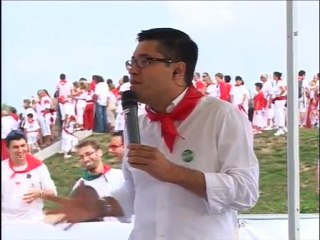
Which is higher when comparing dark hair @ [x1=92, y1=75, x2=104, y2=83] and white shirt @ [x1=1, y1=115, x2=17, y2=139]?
dark hair @ [x1=92, y1=75, x2=104, y2=83]

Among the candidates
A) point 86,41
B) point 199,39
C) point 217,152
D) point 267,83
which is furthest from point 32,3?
point 217,152

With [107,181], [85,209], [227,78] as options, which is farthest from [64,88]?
[85,209]

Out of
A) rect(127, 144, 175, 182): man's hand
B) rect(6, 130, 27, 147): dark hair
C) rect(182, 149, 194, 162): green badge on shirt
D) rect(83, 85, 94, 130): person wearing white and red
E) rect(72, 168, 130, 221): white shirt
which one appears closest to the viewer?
rect(127, 144, 175, 182): man's hand

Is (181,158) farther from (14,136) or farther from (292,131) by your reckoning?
(14,136)

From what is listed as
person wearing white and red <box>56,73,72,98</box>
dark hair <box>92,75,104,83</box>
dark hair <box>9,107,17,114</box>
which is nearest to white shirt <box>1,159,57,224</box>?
dark hair <box>9,107,17,114</box>

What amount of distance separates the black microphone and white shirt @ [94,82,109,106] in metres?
1.39

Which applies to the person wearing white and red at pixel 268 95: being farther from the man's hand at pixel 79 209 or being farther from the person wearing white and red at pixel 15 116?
the man's hand at pixel 79 209

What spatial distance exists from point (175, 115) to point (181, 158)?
0.13 meters

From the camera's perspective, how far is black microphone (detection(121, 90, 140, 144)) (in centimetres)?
143

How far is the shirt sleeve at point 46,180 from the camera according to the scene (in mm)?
2629

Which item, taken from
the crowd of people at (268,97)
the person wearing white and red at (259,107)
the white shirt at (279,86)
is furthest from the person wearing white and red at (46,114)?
the white shirt at (279,86)

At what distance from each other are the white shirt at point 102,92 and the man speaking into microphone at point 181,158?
1.24m

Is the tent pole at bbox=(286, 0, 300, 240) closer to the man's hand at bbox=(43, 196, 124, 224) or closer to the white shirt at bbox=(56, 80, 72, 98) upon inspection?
the white shirt at bbox=(56, 80, 72, 98)

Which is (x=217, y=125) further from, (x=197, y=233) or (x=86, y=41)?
(x=86, y=41)
